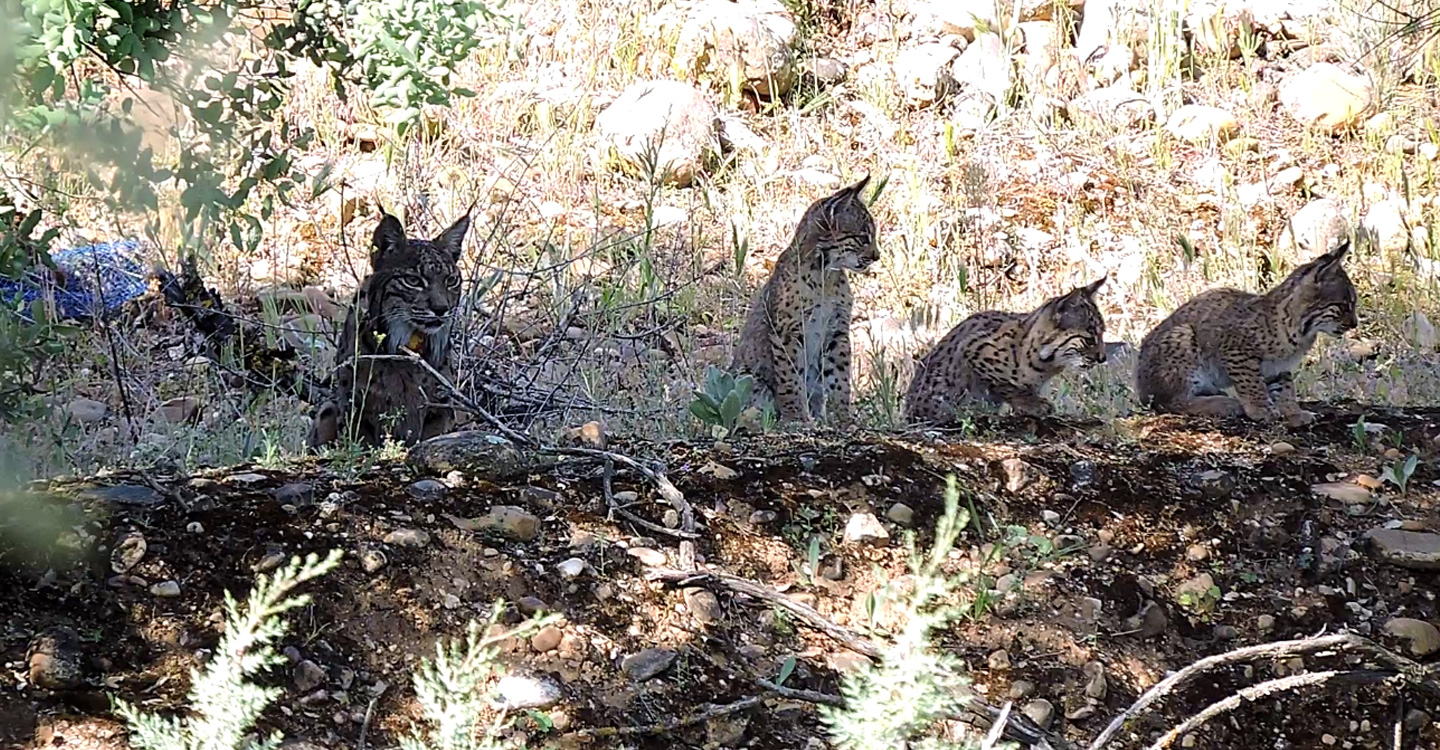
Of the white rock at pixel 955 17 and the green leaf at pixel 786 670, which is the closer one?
the green leaf at pixel 786 670

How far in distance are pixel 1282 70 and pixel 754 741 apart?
34.5 feet

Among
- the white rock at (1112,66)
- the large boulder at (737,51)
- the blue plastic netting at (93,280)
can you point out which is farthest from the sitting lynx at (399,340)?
the white rock at (1112,66)

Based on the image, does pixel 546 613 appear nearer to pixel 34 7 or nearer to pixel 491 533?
pixel 491 533

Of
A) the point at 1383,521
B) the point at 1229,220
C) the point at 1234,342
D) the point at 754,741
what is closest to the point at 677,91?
the point at 1229,220

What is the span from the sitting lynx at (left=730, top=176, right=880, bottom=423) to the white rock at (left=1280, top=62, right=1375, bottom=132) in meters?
5.50

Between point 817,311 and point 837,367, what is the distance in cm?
29

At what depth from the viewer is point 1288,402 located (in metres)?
6.74

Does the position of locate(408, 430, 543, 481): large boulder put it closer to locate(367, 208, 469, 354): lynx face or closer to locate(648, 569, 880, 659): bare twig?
locate(648, 569, 880, 659): bare twig

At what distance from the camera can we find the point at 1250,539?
4.96 metres

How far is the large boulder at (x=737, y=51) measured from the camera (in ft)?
41.4

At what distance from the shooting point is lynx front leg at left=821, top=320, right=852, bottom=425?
8.17 m

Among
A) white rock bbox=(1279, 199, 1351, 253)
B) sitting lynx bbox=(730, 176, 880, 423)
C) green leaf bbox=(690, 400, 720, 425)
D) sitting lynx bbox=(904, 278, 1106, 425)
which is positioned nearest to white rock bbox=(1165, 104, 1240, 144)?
white rock bbox=(1279, 199, 1351, 253)

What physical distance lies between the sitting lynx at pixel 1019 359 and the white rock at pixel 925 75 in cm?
577

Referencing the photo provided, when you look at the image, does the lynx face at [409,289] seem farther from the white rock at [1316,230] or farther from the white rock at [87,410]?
the white rock at [1316,230]
